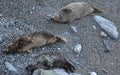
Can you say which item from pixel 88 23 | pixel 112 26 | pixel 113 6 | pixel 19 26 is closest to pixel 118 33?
pixel 112 26

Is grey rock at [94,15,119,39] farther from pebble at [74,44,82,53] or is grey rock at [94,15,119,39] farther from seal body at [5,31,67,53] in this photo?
seal body at [5,31,67,53]

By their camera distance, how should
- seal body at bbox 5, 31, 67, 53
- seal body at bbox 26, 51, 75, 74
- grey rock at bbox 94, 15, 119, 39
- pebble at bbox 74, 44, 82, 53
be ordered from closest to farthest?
seal body at bbox 26, 51, 75, 74 → seal body at bbox 5, 31, 67, 53 → pebble at bbox 74, 44, 82, 53 → grey rock at bbox 94, 15, 119, 39

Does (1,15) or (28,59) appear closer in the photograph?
(28,59)

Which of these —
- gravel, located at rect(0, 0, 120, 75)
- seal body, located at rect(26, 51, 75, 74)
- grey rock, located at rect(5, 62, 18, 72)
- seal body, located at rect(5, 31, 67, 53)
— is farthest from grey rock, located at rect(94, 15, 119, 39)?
grey rock, located at rect(5, 62, 18, 72)

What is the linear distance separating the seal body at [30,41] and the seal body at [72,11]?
2.03 feet

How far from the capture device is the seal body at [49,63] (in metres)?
4.80

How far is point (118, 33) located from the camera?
19.7ft

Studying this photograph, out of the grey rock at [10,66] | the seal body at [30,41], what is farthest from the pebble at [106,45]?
the grey rock at [10,66]

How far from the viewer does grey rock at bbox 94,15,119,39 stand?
5926mm

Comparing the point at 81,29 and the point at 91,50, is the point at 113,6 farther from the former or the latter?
the point at 91,50

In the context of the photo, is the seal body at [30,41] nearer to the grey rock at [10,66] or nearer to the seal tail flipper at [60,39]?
the seal tail flipper at [60,39]

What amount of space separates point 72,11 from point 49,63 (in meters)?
1.48

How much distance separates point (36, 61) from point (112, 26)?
189 centimetres

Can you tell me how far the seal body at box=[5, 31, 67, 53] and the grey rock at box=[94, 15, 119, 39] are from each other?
3.27 feet
